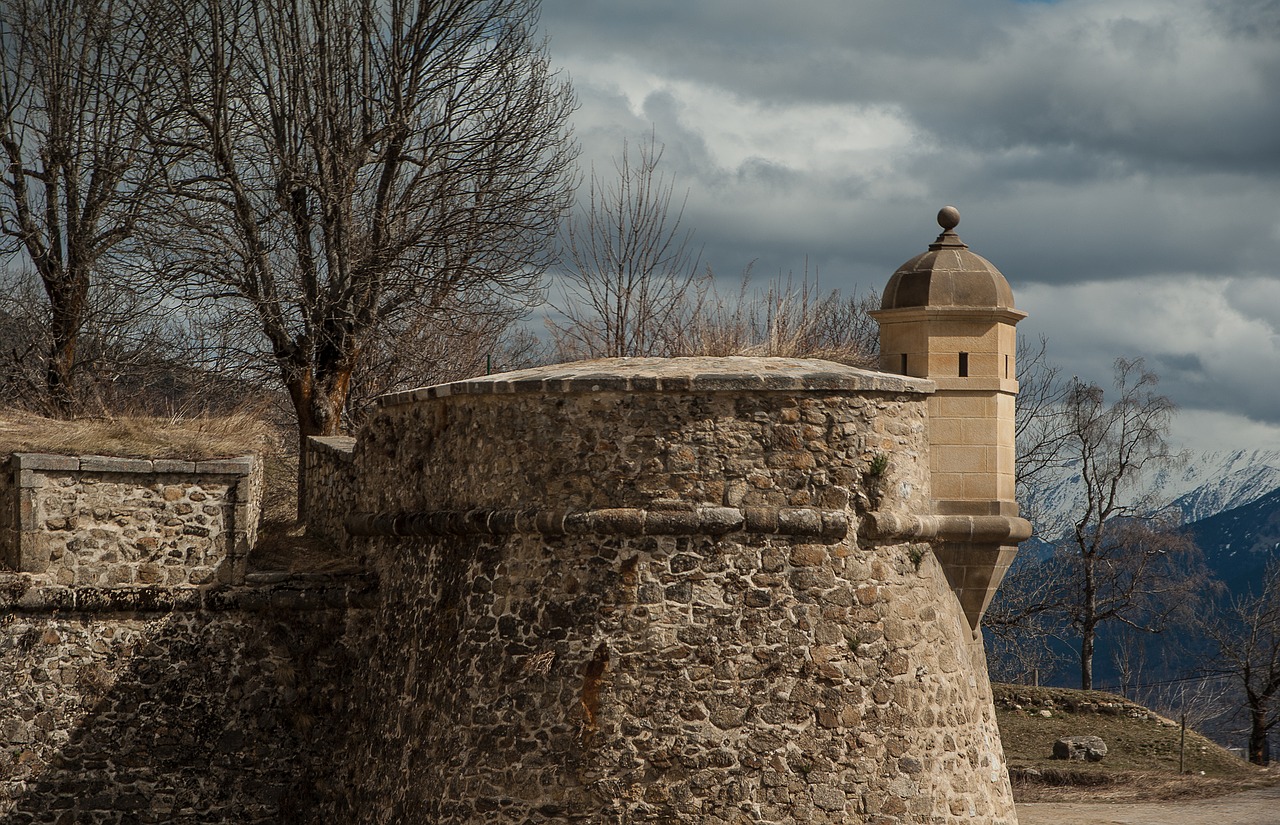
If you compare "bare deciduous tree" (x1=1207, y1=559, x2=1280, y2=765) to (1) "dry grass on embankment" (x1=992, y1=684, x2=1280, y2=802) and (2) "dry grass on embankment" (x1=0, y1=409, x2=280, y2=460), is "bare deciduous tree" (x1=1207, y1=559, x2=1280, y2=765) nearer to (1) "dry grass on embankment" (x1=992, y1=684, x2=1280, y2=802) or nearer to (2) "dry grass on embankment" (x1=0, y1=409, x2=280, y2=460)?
(1) "dry grass on embankment" (x1=992, y1=684, x2=1280, y2=802)

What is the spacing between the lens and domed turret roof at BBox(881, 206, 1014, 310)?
43.7 feet

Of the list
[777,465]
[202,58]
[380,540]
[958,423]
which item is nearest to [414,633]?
[380,540]

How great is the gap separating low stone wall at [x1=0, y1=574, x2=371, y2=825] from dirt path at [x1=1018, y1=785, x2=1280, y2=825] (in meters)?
9.00

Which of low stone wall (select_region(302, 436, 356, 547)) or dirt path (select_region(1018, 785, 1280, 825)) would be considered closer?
low stone wall (select_region(302, 436, 356, 547))

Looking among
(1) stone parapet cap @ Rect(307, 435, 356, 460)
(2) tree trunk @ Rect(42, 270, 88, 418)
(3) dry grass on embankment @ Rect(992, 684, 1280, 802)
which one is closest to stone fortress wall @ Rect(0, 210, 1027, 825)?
(1) stone parapet cap @ Rect(307, 435, 356, 460)

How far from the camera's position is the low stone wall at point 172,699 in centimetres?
1349

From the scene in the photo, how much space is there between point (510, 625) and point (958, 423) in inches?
170

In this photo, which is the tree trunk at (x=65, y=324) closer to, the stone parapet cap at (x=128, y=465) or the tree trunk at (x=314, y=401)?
the tree trunk at (x=314, y=401)

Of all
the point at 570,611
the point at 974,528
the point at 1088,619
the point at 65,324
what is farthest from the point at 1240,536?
the point at 570,611

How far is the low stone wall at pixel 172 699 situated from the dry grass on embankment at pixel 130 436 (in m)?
1.36

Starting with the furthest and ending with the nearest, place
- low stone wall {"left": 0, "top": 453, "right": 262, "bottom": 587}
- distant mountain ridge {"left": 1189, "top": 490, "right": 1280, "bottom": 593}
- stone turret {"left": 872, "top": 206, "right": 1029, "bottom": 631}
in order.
→ distant mountain ridge {"left": 1189, "top": 490, "right": 1280, "bottom": 593}
low stone wall {"left": 0, "top": 453, "right": 262, "bottom": 587}
stone turret {"left": 872, "top": 206, "right": 1029, "bottom": 631}

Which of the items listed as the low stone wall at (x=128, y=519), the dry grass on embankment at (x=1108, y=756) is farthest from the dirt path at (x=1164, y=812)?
the low stone wall at (x=128, y=519)

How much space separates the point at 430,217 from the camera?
2008cm

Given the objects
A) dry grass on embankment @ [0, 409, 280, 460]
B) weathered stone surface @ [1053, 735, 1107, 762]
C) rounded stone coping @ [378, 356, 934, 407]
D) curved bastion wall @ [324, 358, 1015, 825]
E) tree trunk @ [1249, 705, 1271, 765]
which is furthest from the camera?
tree trunk @ [1249, 705, 1271, 765]
